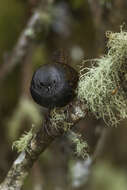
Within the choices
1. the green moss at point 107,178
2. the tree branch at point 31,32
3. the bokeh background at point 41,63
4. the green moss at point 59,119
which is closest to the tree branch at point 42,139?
the green moss at point 59,119

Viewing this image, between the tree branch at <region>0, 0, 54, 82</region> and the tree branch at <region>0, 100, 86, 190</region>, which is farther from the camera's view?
the tree branch at <region>0, 0, 54, 82</region>

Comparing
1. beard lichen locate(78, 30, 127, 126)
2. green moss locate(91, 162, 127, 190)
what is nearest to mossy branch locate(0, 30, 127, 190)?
beard lichen locate(78, 30, 127, 126)

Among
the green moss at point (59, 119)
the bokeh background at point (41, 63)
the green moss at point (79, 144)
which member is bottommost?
the green moss at point (79, 144)

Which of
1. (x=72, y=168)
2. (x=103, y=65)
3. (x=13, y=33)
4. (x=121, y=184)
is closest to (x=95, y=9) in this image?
(x=13, y=33)

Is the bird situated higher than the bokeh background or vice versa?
the bokeh background

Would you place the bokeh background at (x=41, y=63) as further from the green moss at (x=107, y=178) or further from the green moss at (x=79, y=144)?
the green moss at (x=79, y=144)

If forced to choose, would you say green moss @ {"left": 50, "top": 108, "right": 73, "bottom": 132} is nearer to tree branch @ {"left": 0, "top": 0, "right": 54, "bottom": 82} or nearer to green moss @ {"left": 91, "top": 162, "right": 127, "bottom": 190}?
tree branch @ {"left": 0, "top": 0, "right": 54, "bottom": 82}

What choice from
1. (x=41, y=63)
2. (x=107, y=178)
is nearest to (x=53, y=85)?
(x=41, y=63)

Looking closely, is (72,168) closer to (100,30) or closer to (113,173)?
(100,30)
